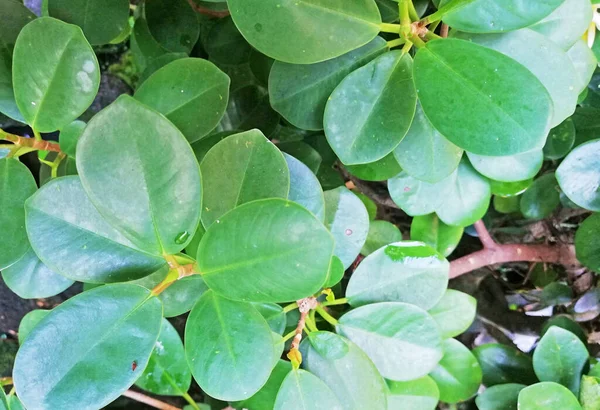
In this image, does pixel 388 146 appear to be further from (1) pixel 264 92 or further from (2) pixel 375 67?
(1) pixel 264 92

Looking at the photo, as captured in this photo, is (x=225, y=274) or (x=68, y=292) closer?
(x=225, y=274)

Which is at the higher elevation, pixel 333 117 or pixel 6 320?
pixel 333 117

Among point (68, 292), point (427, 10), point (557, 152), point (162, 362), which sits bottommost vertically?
point (68, 292)

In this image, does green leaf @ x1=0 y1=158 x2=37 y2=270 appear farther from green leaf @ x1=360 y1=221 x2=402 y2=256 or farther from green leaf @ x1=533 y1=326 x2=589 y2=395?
green leaf @ x1=533 y1=326 x2=589 y2=395

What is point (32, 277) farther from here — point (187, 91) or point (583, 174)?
point (583, 174)

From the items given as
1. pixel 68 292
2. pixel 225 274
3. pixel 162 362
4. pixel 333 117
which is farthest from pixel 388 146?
pixel 68 292

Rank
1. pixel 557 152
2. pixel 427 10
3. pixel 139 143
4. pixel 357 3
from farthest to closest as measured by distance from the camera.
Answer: pixel 557 152 → pixel 427 10 → pixel 357 3 → pixel 139 143

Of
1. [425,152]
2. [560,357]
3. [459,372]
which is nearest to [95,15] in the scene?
[425,152]

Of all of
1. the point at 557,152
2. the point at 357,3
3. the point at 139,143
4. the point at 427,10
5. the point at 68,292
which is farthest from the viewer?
the point at 68,292
